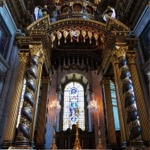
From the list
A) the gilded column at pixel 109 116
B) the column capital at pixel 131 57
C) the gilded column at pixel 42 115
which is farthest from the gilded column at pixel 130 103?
the gilded column at pixel 42 115

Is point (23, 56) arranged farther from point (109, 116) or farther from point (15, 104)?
point (109, 116)

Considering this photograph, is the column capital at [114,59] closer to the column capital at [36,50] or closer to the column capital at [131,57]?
the column capital at [131,57]

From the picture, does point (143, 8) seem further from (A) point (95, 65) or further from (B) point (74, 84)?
(B) point (74, 84)

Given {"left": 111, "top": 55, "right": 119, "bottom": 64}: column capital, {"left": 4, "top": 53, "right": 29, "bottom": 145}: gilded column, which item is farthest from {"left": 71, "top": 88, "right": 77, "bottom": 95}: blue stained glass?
{"left": 4, "top": 53, "right": 29, "bottom": 145}: gilded column

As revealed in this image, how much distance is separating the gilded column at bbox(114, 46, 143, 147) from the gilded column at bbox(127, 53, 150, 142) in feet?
1.41

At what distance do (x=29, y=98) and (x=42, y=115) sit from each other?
2.70 meters

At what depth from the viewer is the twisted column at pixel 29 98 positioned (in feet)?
17.4

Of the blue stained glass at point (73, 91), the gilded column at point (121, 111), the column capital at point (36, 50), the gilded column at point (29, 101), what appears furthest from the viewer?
the blue stained glass at point (73, 91)

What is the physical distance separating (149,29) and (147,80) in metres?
1.91

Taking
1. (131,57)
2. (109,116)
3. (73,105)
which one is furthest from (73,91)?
(131,57)

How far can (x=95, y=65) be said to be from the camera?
948 centimetres

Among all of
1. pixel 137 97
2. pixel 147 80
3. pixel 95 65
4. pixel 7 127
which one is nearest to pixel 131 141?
pixel 137 97

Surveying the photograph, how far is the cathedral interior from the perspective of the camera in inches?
227

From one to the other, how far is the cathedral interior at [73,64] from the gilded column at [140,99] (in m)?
0.03
